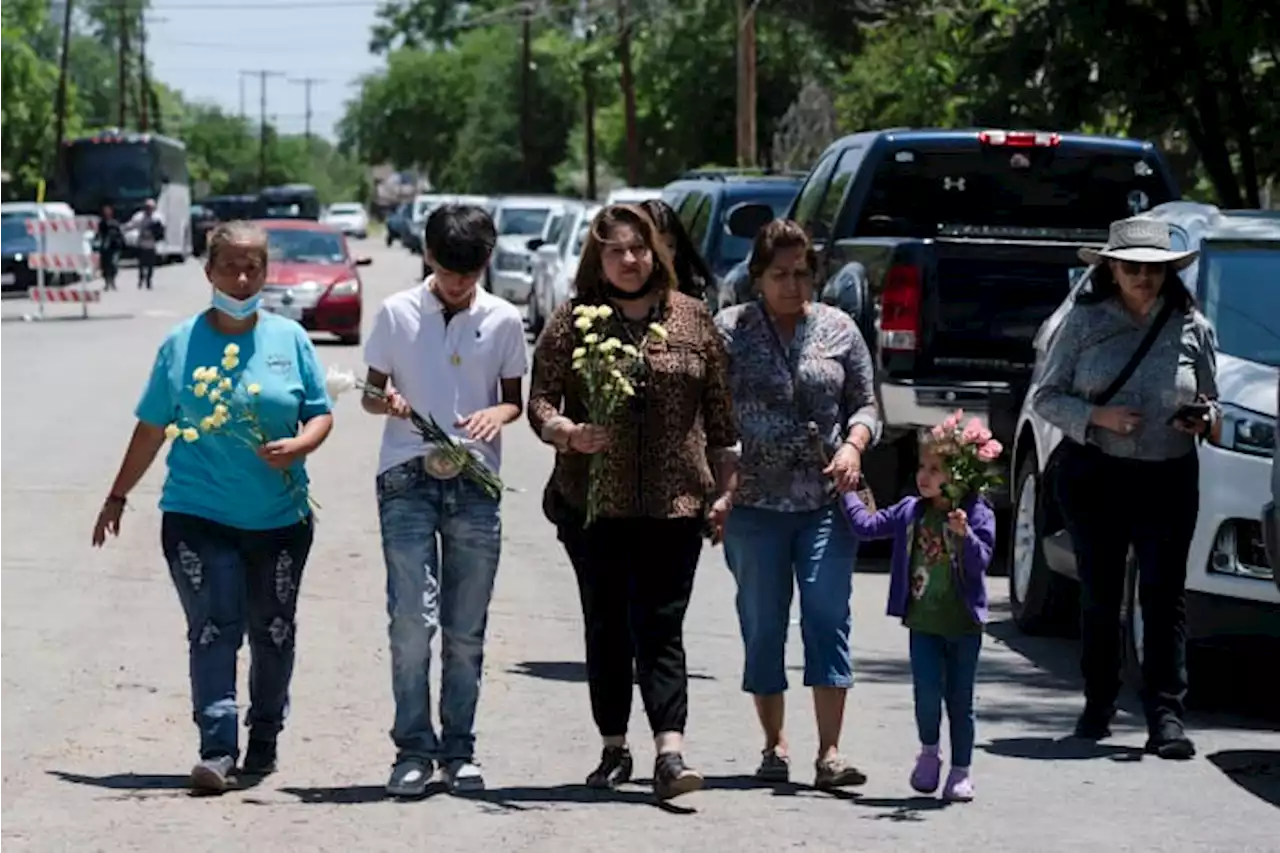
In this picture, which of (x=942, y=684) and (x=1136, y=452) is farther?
(x=1136, y=452)

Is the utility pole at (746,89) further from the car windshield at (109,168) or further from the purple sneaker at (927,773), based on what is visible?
the car windshield at (109,168)

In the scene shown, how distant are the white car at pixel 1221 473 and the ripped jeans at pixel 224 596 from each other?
10.00 feet

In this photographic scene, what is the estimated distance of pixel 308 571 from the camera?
14414 millimetres

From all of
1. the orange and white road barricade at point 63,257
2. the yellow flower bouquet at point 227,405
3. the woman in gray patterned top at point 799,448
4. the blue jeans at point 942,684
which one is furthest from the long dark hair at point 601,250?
the orange and white road barricade at point 63,257

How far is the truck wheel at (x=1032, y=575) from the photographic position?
12383 mm

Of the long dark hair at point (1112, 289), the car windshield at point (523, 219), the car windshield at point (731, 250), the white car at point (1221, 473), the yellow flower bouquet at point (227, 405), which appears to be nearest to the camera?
the yellow flower bouquet at point (227, 405)

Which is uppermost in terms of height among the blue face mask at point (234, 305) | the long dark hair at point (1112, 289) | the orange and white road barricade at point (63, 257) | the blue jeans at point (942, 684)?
the long dark hair at point (1112, 289)

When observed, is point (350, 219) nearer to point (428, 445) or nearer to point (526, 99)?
point (526, 99)

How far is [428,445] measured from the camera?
335 inches

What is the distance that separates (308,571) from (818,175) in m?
4.30

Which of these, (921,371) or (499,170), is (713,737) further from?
(499,170)

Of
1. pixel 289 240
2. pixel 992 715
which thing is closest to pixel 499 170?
pixel 289 240

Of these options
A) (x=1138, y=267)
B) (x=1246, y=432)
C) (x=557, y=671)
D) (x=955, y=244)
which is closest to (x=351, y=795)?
(x=557, y=671)

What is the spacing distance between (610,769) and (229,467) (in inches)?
60.0
